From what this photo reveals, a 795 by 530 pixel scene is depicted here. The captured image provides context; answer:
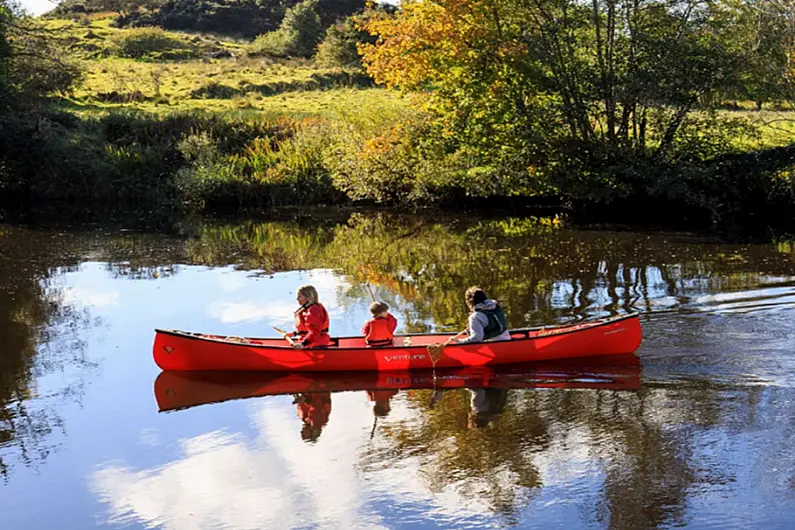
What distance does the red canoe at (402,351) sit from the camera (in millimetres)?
11211

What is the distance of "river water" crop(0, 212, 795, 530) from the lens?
762 cm

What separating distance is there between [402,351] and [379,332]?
1.61 ft

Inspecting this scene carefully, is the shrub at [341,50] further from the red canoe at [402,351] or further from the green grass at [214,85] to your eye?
the red canoe at [402,351]

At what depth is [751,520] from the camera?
700 centimetres

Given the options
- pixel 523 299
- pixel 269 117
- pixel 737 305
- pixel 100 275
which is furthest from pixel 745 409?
pixel 269 117

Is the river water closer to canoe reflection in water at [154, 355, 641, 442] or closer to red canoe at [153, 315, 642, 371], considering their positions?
canoe reflection in water at [154, 355, 641, 442]

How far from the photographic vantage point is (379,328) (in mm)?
11516

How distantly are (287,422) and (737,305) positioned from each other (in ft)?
24.4

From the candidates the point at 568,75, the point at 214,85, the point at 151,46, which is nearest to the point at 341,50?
the point at 214,85

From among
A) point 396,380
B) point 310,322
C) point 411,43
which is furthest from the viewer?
point 411,43

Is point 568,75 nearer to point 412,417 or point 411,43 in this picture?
point 411,43

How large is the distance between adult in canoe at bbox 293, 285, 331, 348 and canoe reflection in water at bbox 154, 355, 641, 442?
0.42 metres

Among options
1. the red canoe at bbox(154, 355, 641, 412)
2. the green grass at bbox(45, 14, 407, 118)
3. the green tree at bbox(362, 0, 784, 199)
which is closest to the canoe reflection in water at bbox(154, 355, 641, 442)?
the red canoe at bbox(154, 355, 641, 412)

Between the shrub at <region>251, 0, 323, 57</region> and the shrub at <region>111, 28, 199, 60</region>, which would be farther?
the shrub at <region>251, 0, 323, 57</region>
